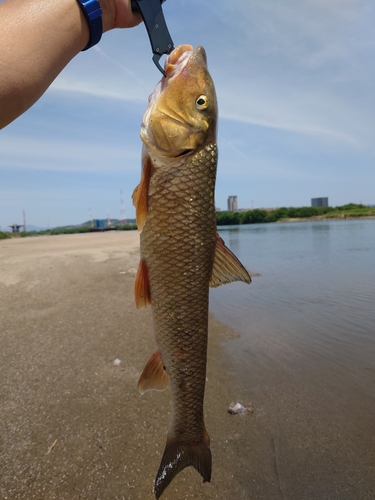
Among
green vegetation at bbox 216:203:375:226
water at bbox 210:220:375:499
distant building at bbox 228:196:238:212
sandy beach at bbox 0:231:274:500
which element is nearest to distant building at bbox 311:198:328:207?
green vegetation at bbox 216:203:375:226

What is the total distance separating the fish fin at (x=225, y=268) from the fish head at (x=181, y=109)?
60 cm

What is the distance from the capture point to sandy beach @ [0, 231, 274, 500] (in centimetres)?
291

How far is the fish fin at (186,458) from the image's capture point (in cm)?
221

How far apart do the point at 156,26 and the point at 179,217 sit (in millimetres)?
1104

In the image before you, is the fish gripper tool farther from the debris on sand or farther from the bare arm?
the debris on sand

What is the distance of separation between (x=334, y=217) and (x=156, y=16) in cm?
8021

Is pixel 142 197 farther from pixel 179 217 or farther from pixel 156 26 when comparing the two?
Answer: pixel 156 26

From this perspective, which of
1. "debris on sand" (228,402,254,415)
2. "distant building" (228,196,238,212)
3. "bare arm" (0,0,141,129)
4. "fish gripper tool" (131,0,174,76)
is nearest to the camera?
"bare arm" (0,0,141,129)

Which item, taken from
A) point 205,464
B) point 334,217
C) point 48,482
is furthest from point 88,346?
point 334,217

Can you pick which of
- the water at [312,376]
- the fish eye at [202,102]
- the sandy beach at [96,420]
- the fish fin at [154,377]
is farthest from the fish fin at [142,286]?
the water at [312,376]

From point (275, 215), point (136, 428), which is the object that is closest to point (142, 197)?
point (136, 428)

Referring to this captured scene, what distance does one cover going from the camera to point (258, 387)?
457 cm

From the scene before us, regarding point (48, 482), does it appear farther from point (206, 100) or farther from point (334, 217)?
point (334, 217)

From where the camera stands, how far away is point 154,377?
2217 millimetres
